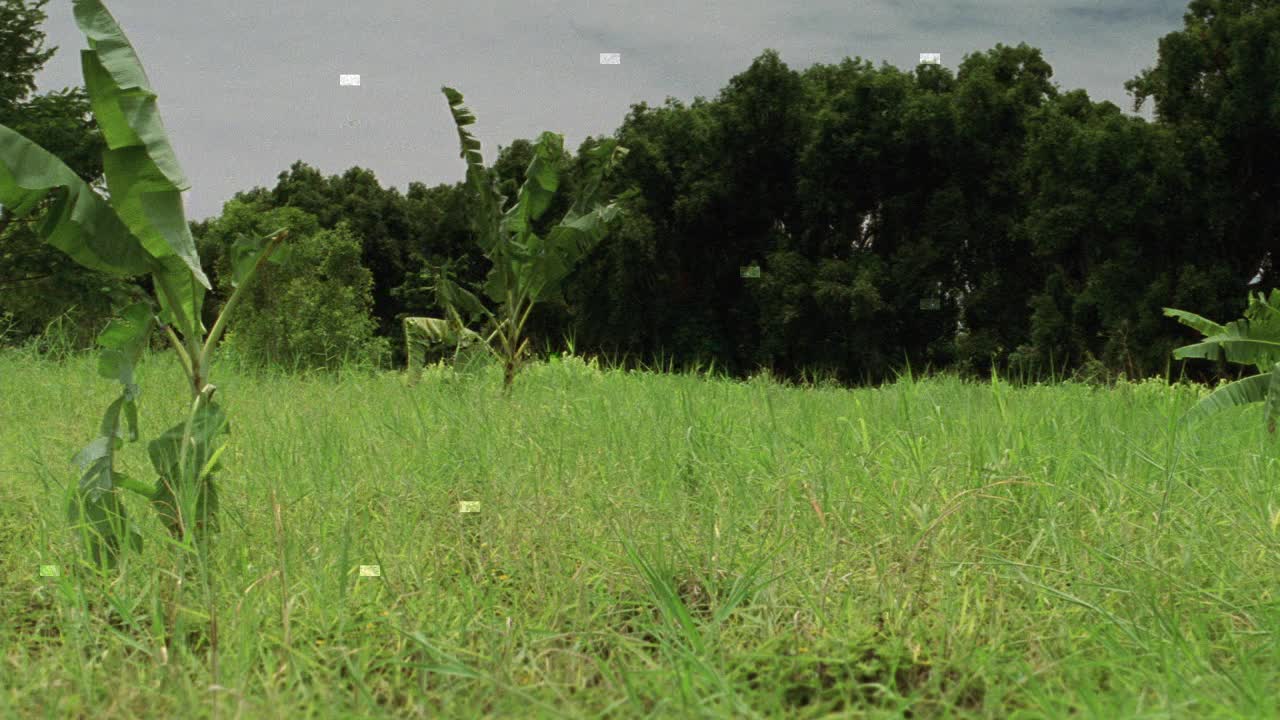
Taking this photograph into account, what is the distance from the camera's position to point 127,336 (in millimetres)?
3350

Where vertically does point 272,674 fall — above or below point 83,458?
below

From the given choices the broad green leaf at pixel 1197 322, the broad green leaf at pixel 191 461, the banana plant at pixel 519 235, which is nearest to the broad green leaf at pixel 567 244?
the banana plant at pixel 519 235

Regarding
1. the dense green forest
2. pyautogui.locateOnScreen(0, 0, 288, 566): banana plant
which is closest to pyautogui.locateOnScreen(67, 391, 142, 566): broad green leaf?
pyautogui.locateOnScreen(0, 0, 288, 566): banana plant

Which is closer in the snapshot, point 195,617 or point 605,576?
point 195,617

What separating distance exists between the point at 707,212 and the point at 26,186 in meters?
21.6

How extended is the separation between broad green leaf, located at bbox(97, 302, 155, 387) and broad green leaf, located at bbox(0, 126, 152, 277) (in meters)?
0.15

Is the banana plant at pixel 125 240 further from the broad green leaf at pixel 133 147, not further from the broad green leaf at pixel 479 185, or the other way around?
the broad green leaf at pixel 479 185

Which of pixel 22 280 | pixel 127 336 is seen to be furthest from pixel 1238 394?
pixel 22 280

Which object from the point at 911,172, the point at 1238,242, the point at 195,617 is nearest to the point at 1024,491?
the point at 195,617

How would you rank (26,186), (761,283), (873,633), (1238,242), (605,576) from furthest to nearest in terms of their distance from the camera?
(761,283) → (1238,242) → (26,186) → (605,576) → (873,633)

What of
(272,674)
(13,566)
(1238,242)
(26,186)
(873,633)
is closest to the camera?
(272,674)

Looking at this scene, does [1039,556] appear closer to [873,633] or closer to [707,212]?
[873,633]

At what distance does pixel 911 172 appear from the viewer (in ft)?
→ 75.0

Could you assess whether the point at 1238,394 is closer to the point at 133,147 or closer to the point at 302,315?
the point at 133,147
